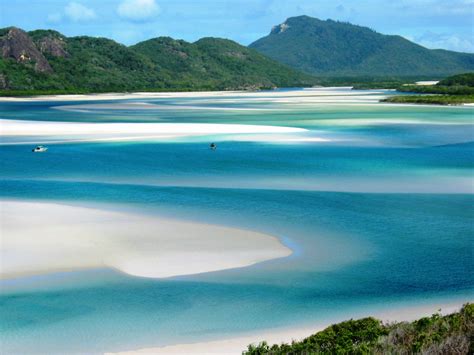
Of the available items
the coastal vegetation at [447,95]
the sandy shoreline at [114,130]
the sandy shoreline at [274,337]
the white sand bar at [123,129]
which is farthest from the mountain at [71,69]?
the sandy shoreline at [274,337]

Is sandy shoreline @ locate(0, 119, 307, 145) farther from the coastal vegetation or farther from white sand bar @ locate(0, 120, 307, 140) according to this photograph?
the coastal vegetation

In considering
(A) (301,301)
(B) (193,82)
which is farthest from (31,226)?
(B) (193,82)

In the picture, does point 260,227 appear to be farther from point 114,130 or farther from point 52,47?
point 52,47

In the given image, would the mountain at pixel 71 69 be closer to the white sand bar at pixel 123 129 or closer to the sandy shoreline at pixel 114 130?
the white sand bar at pixel 123 129

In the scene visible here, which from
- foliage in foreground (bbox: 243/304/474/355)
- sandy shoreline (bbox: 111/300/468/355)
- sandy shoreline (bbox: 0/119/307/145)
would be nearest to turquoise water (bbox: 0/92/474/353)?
sandy shoreline (bbox: 111/300/468/355)

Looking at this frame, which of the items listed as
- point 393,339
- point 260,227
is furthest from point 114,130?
point 393,339

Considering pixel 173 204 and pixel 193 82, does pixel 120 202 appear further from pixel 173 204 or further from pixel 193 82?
pixel 193 82
